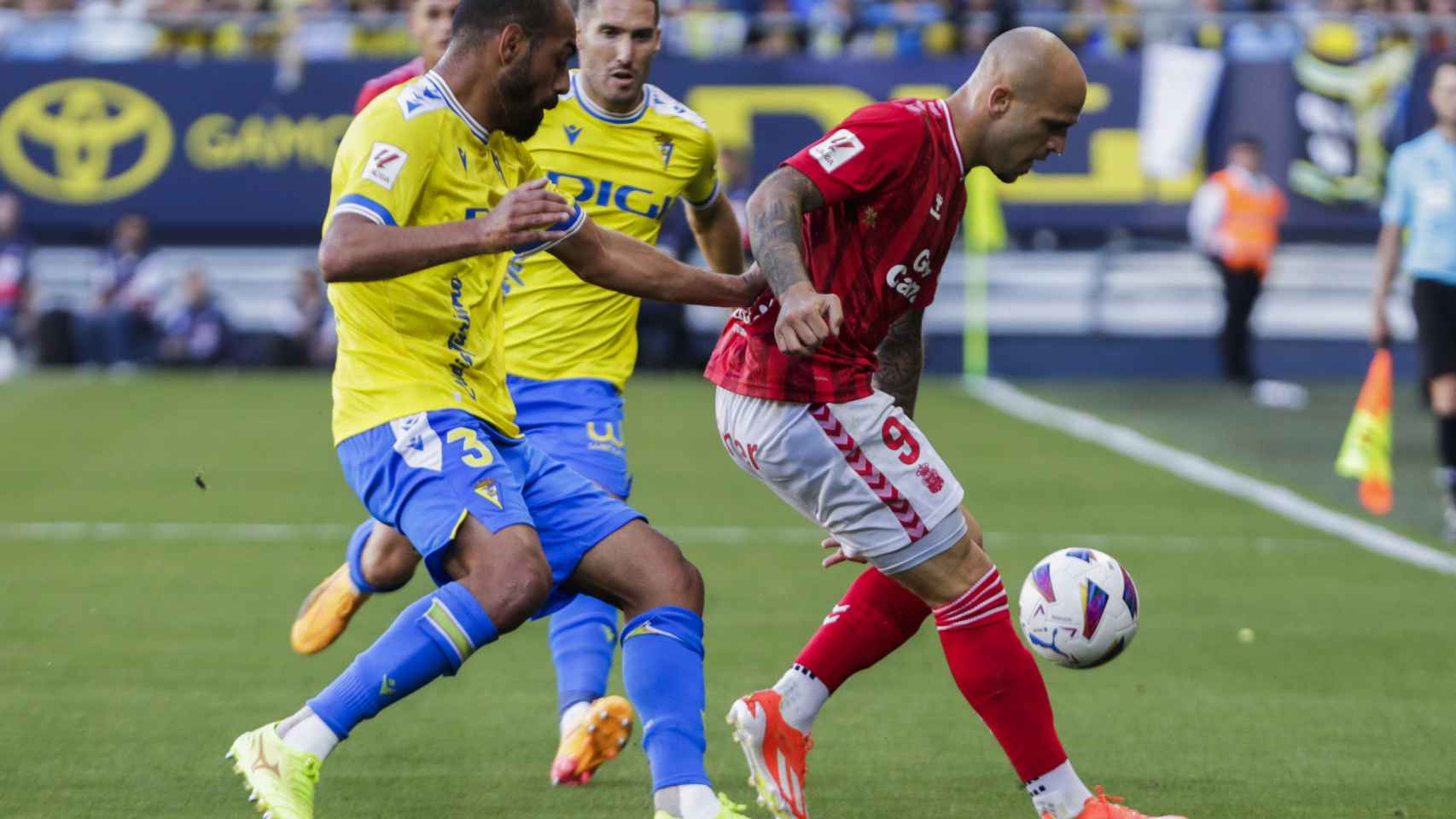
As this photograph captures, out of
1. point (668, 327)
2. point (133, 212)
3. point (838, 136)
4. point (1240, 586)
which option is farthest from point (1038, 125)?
point (133, 212)

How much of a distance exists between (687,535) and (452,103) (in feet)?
21.5

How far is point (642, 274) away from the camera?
539 centimetres

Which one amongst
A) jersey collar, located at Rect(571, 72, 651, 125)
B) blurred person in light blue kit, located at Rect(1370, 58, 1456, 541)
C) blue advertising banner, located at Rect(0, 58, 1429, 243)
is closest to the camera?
jersey collar, located at Rect(571, 72, 651, 125)

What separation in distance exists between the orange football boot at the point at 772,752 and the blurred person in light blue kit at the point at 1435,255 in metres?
6.81

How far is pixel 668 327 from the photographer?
2180 cm

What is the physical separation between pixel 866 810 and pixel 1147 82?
17.1 m

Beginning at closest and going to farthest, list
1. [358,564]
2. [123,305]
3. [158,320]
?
[358,564] < [123,305] < [158,320]

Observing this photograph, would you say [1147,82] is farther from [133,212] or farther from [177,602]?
[177,602]

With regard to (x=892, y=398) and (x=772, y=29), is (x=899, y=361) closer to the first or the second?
(x=892, y=398)

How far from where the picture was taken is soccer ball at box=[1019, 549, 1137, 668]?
18.5 feet

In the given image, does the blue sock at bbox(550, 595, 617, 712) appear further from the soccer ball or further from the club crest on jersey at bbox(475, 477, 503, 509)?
the soccer ball

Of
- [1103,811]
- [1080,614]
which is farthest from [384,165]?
[1103,811]

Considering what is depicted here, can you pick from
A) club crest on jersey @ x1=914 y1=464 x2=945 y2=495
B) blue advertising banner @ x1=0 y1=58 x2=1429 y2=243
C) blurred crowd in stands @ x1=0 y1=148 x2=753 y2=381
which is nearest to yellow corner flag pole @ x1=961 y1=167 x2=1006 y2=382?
blue advertising banner @ x1=0 y1=58 x2=1429 y2=243

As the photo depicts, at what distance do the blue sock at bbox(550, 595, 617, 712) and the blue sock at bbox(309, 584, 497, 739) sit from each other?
1.34 metres
